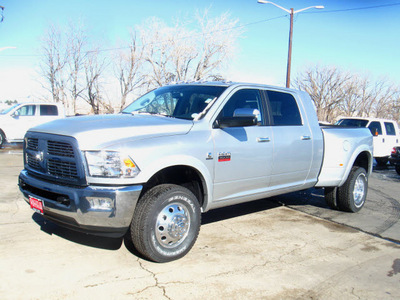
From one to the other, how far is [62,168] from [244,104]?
7.73 ft

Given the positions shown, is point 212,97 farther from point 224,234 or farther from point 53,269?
point 53,269

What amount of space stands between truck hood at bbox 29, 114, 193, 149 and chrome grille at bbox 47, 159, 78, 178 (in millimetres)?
256

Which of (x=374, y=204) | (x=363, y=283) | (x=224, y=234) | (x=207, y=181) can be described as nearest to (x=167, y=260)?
(x=207, y=181)

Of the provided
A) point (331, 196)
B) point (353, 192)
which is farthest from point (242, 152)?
point (353, 192)

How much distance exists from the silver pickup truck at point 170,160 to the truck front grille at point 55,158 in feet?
0.03

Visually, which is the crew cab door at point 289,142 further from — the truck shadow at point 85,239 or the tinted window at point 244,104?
the truck shadow at point 85,239

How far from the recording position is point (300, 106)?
565cm

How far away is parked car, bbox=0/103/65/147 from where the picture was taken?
1579 cm

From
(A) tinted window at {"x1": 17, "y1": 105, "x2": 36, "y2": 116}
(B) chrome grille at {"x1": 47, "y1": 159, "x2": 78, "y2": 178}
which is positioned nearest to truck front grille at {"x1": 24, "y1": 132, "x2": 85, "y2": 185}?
(B) chrome grille at {"x1": 47, "y1": 159, "x2": 78, "y2": 178}

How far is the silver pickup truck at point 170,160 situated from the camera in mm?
3398

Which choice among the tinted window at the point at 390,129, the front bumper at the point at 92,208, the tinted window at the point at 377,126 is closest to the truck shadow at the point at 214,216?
the front bumper at the point at 92,208

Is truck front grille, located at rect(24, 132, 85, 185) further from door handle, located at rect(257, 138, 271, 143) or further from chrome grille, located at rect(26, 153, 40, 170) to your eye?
door handle, located at rect(257, 138, 271, 143)

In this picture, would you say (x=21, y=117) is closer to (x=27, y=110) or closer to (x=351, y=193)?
(x=27, y=110)

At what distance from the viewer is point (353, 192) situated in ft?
20.4
